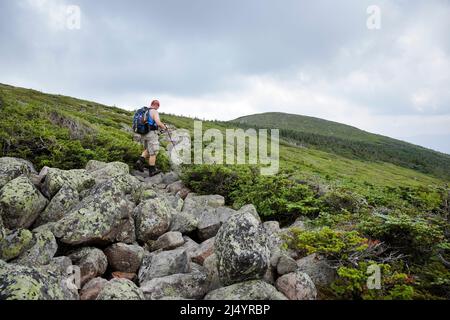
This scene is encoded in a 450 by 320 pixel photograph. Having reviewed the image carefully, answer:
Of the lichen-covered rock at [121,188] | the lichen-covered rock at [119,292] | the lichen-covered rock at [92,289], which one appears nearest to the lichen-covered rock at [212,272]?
the lichen-covered rock at [119,292]

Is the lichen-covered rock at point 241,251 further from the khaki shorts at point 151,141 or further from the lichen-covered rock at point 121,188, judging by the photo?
the khaki shorts at point 151,141

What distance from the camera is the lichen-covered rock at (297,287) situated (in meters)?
6.65

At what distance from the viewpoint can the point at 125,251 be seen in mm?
8203

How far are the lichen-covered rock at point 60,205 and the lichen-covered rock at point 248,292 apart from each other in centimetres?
509

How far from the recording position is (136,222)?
959cm

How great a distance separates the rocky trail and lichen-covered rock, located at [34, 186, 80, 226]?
0.09 feet

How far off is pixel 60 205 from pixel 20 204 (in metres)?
1.04

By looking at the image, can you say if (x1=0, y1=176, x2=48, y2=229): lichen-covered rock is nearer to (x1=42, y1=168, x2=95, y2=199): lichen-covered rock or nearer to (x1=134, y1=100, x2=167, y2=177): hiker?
(x1=42, y1=168, x2=95, y2=199): lichen-covered rock

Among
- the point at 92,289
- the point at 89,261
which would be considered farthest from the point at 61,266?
the point at 92,289

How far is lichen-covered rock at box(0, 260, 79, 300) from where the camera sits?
5.17 meters

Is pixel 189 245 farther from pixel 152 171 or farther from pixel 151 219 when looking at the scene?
pixel 152 171

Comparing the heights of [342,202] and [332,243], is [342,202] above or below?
above
